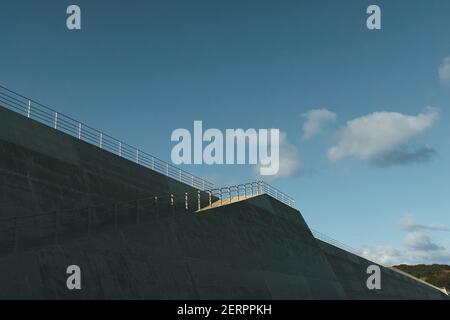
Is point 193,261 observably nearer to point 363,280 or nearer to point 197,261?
point 197,261

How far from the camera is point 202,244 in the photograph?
26469mm

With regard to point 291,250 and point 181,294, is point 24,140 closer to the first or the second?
point 181,294

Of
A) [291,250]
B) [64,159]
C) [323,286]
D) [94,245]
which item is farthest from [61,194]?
[323,286]

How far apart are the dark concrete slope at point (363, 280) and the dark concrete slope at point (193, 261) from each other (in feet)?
12.9

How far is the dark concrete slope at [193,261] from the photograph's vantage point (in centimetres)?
1636

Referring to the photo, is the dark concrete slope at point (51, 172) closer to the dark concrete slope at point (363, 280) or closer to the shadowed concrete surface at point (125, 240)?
the shadowed concrete surface at point (125, 240)

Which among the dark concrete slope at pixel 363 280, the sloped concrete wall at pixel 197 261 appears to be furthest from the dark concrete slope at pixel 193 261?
the dark concrete slope at pixel 363 280

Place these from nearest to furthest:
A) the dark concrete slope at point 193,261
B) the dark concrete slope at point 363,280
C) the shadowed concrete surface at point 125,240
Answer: the dark concrete slope at point 193,261 < the shadowed concrete surface at point 125,240 < the dark concrete slope at point 363,280

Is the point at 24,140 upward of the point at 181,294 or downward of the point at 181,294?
upward

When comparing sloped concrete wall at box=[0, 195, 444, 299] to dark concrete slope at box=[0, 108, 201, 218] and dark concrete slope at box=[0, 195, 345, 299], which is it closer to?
dark concrete slope at box=[0, 195, 345, 299]

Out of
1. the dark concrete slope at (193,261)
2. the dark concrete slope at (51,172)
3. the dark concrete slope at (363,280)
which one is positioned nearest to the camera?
the dark concrete slope at (193,261)

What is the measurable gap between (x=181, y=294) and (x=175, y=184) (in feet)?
43.5

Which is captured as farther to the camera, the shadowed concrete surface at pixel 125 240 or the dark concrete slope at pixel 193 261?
the shadowed concrete surface at pixel 125 240

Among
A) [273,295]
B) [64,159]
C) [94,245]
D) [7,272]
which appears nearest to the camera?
[7,272]
